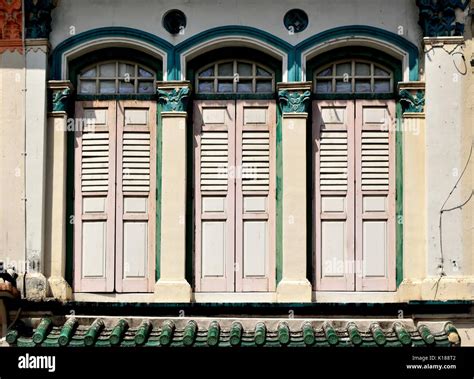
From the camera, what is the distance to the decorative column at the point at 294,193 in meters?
14.0

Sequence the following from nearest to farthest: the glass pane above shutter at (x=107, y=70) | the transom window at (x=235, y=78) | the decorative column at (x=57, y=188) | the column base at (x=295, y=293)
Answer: the column base at (x=295, y=293)
the decorative column at (x=57, y=188)
the transom window at (x=235, y=78)
the glass pane above shutter at (x=107, y=70)

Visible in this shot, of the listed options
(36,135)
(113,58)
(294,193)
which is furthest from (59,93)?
(294,193)

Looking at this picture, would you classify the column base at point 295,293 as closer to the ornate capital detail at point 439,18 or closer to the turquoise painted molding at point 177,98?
the turquoise painted molding at point 177,98

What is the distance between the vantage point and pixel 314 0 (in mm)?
14578

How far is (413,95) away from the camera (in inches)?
566

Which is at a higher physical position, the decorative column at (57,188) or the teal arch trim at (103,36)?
the teal arch trim at (103,36)

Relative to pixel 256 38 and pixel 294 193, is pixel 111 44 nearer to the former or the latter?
pixel 256 38

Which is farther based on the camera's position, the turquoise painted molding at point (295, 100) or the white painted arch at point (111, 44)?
the white painted arch at point (111, 44)

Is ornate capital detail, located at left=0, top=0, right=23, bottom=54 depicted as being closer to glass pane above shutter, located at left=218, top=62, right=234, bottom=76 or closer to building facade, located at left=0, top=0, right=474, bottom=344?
→ building facade, located at left=0, top=0, right=474, bottom=344

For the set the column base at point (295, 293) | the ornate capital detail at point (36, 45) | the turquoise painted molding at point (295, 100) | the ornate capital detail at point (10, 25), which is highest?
the ornate capital detail at point (10, 25)

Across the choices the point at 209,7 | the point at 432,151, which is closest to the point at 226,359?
the point at 432,151

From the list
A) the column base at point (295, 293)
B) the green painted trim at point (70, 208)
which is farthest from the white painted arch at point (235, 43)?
the column base at point (295, 293)

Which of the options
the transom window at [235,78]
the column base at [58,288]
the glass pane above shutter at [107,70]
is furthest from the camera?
the glass pane above shutter at [107,70]

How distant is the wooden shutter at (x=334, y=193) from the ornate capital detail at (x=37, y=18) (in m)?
3.63
